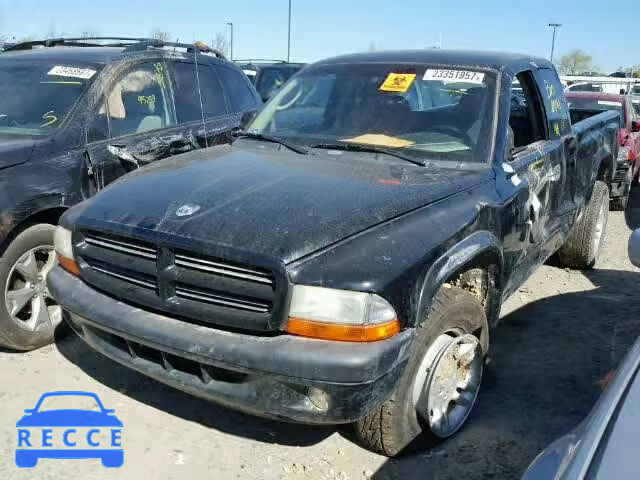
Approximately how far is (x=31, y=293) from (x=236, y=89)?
3085 mm

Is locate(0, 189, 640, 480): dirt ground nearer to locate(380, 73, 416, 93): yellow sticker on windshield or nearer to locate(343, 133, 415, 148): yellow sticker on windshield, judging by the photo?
locate(343, 133, 415, 148): yellow sticker on windshield

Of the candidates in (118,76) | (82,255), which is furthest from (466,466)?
(118,76)

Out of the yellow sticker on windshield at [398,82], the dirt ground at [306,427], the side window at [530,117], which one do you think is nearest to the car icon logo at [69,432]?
the dirt ground at [306,427]

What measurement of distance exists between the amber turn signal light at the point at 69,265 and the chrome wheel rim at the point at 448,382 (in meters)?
1.72

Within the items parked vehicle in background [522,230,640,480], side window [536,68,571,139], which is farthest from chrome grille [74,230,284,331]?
side window [536,68,571,139]

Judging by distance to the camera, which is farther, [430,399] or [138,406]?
[138,406]

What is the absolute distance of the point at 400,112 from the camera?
378 centimetres

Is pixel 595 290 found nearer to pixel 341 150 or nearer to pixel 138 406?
pixel 341 150

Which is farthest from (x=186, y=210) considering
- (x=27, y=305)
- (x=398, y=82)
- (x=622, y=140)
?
(x=622, y=140)

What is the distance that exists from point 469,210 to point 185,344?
1.48m

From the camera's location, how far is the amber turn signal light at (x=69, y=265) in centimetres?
312

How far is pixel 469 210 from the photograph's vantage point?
307cm

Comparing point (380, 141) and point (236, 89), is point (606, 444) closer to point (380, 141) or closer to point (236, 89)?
point (380, 141)

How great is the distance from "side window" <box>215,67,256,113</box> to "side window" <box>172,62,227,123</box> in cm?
14
